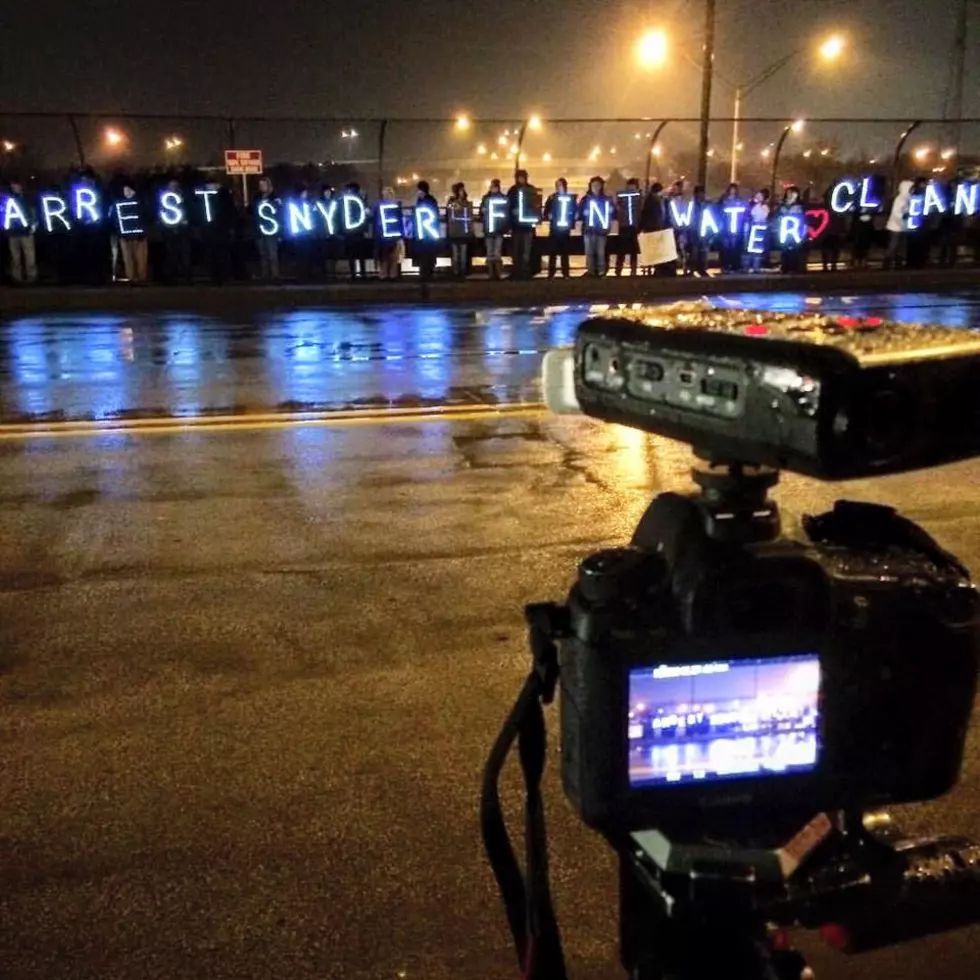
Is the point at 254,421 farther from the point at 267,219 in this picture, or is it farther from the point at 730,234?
the point at 730,234

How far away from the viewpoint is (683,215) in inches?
867

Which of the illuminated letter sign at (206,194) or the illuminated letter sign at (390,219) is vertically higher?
the illuminated letter sign at (206,194)

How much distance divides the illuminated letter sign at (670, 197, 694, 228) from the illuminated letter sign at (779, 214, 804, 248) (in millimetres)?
1754

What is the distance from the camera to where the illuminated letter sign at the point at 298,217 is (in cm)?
2058

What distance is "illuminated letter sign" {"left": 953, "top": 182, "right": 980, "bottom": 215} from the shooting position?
2289 centimetres

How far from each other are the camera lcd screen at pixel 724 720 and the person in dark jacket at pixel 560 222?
66.4ft

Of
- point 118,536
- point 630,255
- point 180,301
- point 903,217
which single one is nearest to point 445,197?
point 630,255

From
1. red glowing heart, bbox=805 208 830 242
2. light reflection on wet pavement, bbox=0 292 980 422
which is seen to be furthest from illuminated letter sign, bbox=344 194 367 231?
red glowing heart, bbox=805 208 830 242

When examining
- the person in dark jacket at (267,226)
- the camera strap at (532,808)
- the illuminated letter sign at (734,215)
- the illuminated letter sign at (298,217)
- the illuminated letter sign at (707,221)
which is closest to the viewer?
the camera strap at (532,808)

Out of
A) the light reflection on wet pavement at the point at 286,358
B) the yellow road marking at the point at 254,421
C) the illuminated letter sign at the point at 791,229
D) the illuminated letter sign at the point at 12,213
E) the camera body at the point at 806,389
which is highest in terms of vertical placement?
the illuminated letter sign at the point at 12,213

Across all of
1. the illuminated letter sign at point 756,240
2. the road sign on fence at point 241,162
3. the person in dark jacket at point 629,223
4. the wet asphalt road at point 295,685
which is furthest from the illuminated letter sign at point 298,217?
the wet asphalt road at point 295,685

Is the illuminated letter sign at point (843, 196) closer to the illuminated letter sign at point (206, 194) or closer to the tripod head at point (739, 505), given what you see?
the illuminated letter sign at point (206, 194)

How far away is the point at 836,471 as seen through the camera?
136 cm

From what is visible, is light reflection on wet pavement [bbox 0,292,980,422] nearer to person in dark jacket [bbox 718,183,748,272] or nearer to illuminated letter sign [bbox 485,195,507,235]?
illuminated letter sign [bbox 485,195,507,235]
